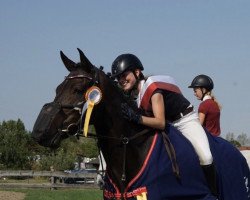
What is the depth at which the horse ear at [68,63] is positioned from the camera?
6168mm

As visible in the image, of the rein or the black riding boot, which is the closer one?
the rein

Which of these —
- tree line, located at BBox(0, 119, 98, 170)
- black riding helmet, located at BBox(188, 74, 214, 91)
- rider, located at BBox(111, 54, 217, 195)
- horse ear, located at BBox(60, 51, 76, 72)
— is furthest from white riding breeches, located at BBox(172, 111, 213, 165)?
tree line, located at BBox(0, 119, 98, 170)

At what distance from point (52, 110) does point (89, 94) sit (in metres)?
0.42

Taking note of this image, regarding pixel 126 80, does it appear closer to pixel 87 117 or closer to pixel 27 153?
pixel 87 117

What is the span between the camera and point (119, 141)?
6152 mm

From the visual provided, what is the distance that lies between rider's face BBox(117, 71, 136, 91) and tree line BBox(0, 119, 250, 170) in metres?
55.1

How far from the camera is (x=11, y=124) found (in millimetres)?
77000

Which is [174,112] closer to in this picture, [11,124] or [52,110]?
[52,110]

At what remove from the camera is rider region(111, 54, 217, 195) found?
633 centimetres

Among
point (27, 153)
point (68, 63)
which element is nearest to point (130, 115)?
point (68, 63)

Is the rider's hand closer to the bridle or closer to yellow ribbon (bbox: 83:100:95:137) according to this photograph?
the bridle

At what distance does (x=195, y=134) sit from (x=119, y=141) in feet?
3.17

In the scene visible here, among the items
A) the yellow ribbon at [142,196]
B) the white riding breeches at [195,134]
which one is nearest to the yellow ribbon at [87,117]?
the yellow ribbon at [142,196]

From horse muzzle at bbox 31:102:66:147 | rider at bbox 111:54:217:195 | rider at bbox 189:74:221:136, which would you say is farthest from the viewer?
rider at bbox 189:74:221:136
